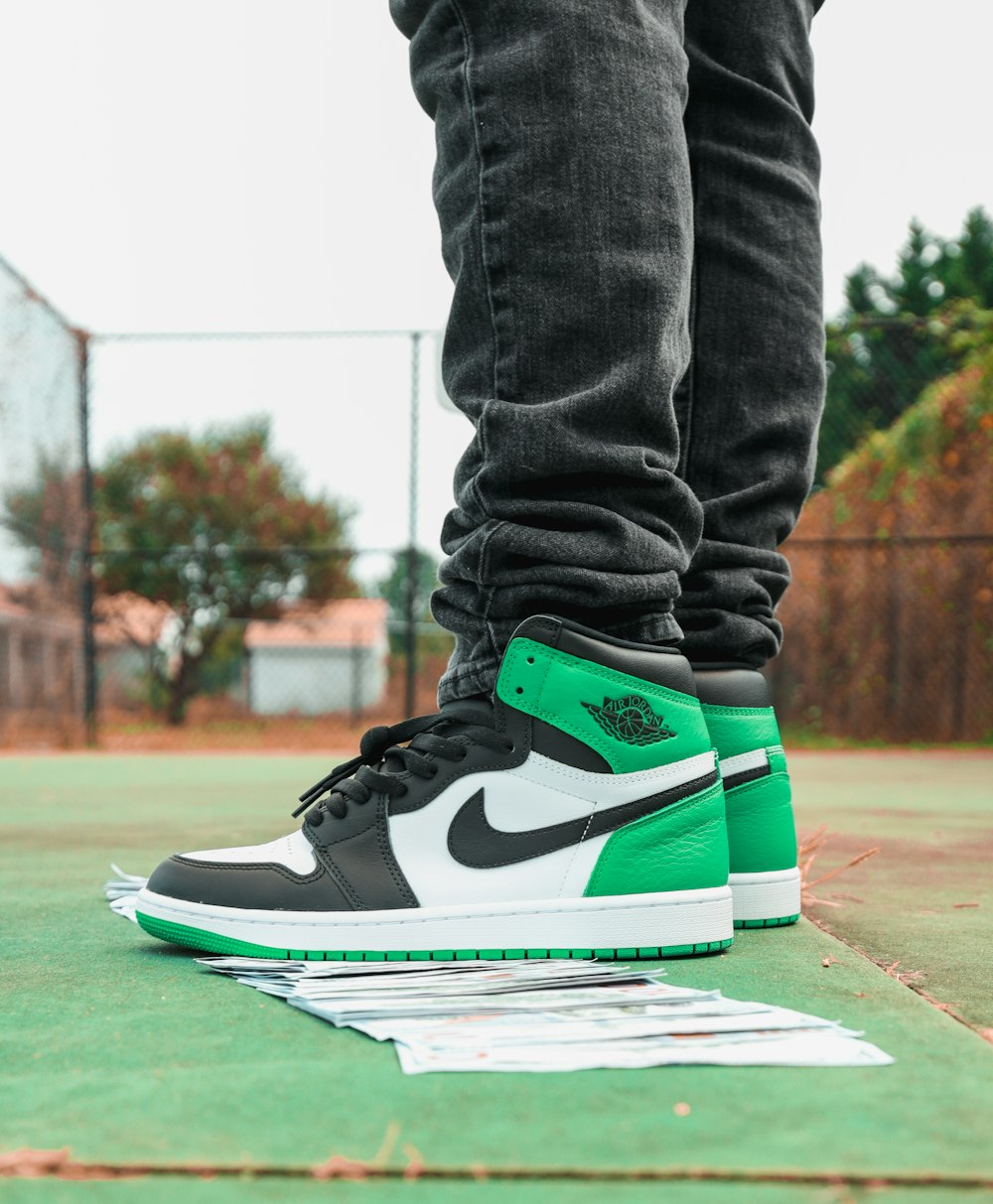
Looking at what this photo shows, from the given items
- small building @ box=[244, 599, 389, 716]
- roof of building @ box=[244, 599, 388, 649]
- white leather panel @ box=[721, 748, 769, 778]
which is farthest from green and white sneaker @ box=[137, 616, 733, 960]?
roof of building @ box=[244, 599, 388, 649]

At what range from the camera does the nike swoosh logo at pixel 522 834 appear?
87 cm

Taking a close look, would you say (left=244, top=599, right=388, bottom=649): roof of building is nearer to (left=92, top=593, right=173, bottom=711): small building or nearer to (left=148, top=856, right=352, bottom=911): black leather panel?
(left=92, top=593, right=173, bottom=711): small building

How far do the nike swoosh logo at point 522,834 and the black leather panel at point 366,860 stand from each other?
5 cm

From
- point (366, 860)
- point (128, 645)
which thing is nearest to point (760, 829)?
point (366, 860)

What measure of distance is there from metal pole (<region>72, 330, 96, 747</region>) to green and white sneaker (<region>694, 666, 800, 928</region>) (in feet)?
16.0

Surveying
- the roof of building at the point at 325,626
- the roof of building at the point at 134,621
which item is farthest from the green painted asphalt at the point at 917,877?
the roof of building at the point at 325,626

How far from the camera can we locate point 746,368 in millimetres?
1069

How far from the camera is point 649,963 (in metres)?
0.83

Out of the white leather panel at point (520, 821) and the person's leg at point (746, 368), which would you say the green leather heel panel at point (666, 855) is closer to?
the white leather panel at point (520, 821)

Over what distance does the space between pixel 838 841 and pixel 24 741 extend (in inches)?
170

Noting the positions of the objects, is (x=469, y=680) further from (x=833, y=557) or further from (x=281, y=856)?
(x=833, y=557)

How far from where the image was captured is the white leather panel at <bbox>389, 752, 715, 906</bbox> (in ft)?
2.83

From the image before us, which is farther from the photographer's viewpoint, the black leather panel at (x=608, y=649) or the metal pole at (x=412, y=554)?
the metal pole at (x=412, y=554)

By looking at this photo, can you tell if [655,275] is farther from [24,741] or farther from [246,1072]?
[24,741]
